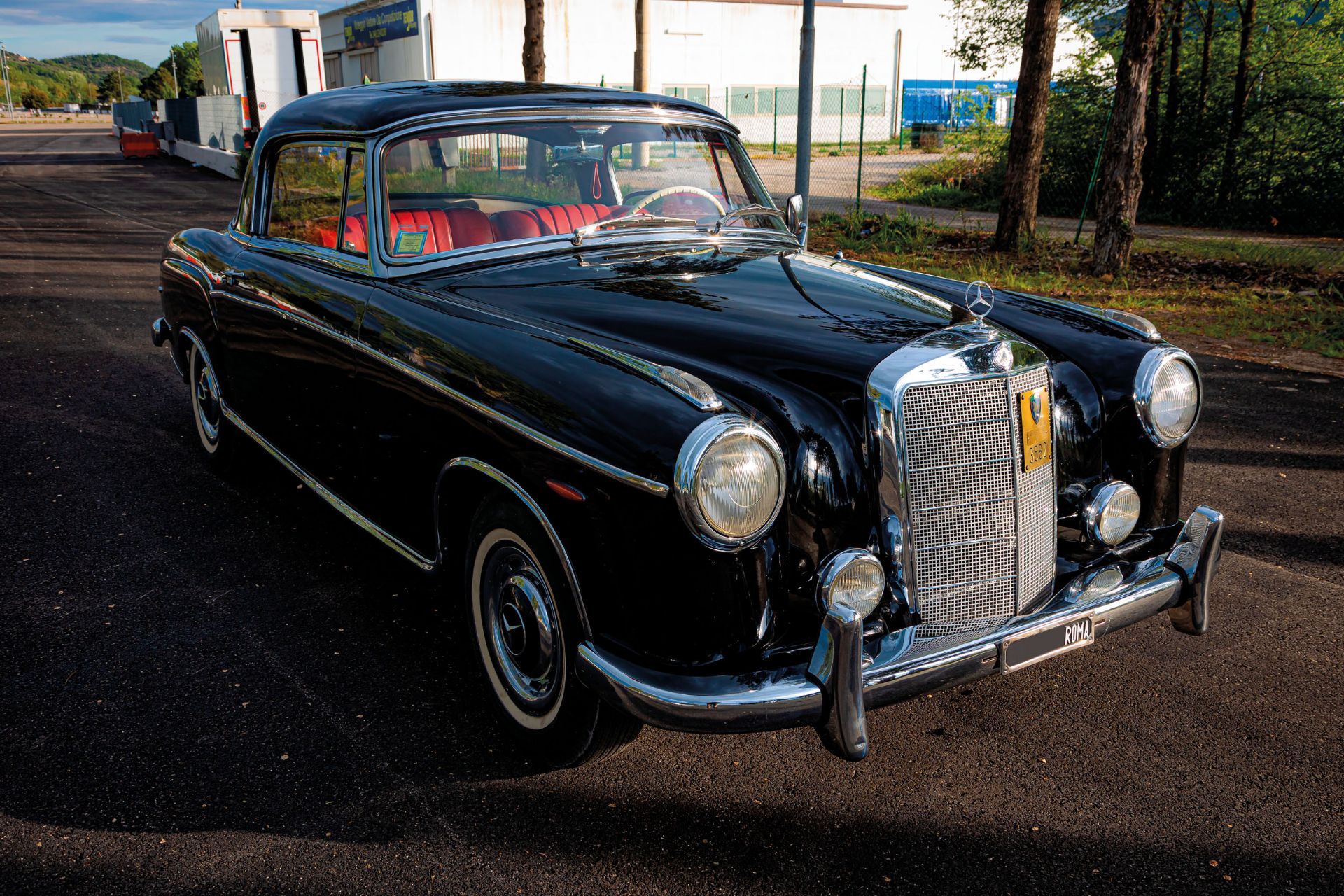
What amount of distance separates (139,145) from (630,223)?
31.8 m

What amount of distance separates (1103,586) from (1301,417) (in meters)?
4.05

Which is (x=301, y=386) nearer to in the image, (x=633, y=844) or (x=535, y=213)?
(x=535, y=213)

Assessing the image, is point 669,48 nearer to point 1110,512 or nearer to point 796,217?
point 796,217

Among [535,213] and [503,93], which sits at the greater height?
[503,93]

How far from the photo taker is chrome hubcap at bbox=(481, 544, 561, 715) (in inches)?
107

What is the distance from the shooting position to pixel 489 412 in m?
2.75

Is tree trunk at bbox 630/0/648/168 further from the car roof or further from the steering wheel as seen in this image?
the steering wheel

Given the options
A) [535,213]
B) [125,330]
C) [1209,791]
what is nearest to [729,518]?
[1209,791]

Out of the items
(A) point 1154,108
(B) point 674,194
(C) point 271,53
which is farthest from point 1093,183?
(C) point 271,53

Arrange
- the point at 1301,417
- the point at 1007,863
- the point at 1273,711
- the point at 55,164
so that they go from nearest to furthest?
the point at 1007,863 → the point at 1273,711 → the point at 1301,417 → the point at 55,164

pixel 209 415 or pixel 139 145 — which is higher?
pixel 139 145

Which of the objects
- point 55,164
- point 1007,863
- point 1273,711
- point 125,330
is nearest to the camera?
point 1007,863

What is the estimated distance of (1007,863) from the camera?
2.47m

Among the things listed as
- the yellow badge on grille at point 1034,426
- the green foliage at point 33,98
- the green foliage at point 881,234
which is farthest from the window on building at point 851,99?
the green foliage at point 33,98
